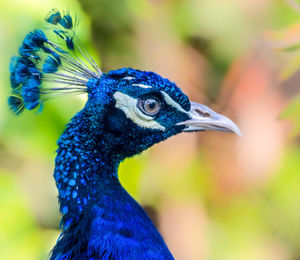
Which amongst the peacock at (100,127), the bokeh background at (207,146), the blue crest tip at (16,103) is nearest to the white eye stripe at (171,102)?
the peacock at (100,127)

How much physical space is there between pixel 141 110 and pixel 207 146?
49.4 inches

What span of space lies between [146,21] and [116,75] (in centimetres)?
123

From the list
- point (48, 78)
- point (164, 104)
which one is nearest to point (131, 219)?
point (164, 104)

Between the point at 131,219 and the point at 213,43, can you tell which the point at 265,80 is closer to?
the point at 213,43

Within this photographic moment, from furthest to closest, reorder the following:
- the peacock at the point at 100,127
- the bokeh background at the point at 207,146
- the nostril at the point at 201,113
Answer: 1. the bokeh background at the point at 207,146
2. the nostril at the point at 201,113
3. the peacock at the point at 100,127

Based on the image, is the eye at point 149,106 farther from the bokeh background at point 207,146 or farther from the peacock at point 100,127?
the bokeh background at point 207,146

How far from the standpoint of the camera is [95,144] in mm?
872

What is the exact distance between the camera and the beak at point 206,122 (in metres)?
0.90

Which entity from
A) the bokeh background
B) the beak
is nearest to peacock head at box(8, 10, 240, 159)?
the beak

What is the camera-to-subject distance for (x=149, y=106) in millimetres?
873

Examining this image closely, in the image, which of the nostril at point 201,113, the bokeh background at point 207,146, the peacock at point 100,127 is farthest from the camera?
the bokeh background at point 207,146

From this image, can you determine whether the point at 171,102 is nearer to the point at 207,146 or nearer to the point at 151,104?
the point at 151,104

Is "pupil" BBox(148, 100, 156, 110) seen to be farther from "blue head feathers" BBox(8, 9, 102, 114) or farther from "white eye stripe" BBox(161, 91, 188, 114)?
"blue head feathers" BBox(8, 9, 102, 114)

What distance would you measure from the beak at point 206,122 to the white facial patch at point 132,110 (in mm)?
75
